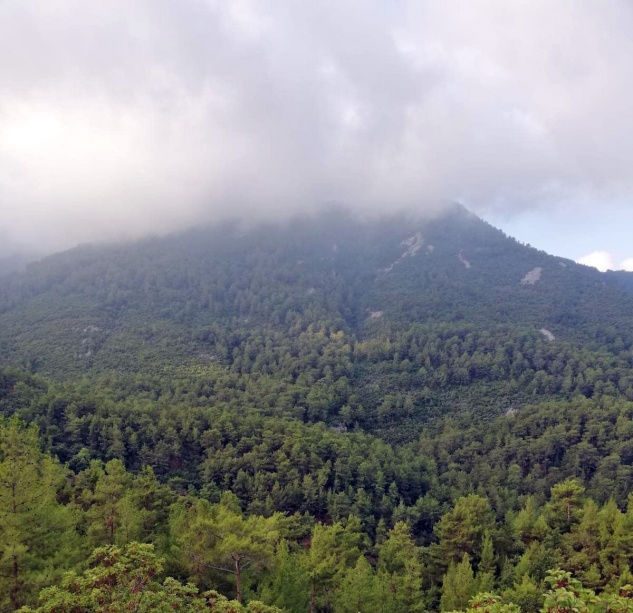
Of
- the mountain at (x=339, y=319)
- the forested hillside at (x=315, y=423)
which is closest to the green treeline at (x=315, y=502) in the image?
the forested hillside at (x=315, y=423)

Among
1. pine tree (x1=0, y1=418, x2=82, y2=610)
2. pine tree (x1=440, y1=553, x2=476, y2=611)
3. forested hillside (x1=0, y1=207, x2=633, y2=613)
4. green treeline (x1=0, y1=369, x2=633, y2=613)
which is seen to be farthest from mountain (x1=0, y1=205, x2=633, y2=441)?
pine tree (x1=0, y1=418, x2=82, y2=610)

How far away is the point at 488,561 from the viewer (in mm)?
29797

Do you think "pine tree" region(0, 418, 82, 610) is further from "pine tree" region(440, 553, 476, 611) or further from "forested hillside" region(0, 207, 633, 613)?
"pine tree" region(440, 553, 476, 611)

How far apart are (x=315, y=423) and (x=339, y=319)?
55.2 metres

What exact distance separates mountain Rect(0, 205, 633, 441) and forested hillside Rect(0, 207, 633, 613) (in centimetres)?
78

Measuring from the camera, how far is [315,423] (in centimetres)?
7606

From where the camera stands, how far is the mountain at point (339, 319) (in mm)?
86438

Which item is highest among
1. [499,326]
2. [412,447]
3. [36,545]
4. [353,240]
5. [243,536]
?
[353,240]

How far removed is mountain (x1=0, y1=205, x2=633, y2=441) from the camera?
86.4 m

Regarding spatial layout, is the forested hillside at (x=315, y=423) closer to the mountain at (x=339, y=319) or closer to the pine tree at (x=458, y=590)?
the pine tree at (x=458, y=590)

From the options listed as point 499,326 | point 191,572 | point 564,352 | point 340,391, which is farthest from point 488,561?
point 499,326

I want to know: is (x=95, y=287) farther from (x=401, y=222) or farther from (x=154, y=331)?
(x=401, y=222)

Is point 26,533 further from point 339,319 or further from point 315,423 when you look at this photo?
point 339,319

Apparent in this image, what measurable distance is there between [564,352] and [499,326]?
63.6 feet
